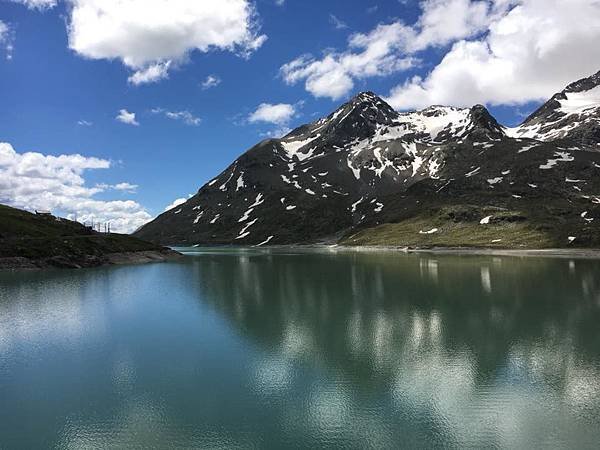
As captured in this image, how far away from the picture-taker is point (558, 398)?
1033 inches

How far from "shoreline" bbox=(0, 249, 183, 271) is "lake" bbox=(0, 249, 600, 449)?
5195 centimetres

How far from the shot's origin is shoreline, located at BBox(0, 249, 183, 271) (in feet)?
365

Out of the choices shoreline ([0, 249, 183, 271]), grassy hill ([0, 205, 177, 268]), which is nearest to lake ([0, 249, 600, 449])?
shoreline ([0, 249, 183, 271])

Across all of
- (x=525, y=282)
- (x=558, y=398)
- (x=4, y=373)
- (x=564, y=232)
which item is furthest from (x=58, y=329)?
(x=564, y=232)

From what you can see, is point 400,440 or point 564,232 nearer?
point 400,440

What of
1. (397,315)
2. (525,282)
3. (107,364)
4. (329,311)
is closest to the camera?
(107,364)

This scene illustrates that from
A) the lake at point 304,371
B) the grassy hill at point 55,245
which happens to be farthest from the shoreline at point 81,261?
the lake at point 304,371

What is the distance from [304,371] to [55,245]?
11554 cm

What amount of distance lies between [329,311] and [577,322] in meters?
26.9

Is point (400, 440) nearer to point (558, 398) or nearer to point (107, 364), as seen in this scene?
point (558, 398)

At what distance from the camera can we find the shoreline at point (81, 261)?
365 ft

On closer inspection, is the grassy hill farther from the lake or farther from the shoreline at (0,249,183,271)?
the lake

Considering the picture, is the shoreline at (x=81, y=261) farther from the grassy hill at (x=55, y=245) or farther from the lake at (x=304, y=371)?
the lake at (x=304, y=371)

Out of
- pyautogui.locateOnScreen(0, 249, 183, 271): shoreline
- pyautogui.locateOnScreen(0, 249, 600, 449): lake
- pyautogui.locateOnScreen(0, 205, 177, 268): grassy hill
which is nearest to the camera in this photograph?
pyautogui.locateOnScreen(0, 249, 600, 449): lake
